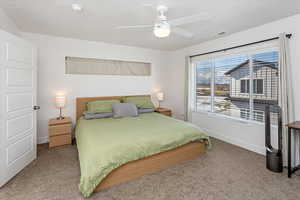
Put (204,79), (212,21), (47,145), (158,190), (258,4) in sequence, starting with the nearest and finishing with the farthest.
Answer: (158,190) → (258,4) → (212,21) → (47,145) → (204,79)

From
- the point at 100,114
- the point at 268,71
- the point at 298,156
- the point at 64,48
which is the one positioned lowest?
the point at 298,156

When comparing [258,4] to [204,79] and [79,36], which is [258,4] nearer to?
[204,79]

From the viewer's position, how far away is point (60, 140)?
3078 mm

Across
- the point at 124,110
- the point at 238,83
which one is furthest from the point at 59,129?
the point at 238,83

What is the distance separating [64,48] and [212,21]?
3.31 m

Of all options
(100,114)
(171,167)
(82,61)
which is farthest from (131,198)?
(82,61)

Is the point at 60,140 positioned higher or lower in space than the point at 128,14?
lower

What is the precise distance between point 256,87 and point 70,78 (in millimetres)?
4198

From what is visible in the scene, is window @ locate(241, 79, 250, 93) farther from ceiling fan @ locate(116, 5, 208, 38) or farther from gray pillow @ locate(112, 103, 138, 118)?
gray pillow @ locate(112, 103, 138, 118)

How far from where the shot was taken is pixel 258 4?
6.78 ft

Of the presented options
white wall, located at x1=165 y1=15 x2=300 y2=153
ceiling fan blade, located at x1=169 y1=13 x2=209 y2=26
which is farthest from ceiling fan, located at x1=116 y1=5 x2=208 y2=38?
white wall, located at x1=165 y1=15 x2=300 y2=153

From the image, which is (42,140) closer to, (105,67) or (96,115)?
(96,115)

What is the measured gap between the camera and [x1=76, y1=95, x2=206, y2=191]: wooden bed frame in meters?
1.89

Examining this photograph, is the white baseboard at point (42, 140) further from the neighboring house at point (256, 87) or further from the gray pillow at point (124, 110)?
the neighboring house at point (256, 87)
